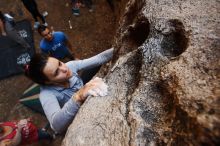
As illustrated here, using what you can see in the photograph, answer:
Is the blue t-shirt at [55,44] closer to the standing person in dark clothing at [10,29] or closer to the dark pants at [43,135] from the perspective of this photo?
the dark pants at [43,135]

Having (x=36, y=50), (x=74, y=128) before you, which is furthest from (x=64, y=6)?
(x=74, y=128)

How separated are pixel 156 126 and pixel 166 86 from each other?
0.29 m

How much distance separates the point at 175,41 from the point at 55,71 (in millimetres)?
1286

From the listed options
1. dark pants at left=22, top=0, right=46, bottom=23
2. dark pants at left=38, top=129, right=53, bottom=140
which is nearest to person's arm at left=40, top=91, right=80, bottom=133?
dark pants at left=38, top=129, right=53, bottom=140

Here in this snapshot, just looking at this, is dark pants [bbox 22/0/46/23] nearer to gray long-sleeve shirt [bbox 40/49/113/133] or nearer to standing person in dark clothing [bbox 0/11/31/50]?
standing person in dark clothing [bbox 0/11/31/50]

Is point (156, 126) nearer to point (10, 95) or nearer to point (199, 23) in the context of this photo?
point (199, 23)

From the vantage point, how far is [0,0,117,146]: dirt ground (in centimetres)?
676

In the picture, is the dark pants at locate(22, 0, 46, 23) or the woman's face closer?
the woman's face

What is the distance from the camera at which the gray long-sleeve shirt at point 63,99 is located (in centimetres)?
298

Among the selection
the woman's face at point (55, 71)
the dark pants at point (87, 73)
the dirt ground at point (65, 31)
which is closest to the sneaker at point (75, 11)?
the dirt ground at point (65, 31)

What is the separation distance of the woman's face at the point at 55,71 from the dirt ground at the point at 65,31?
309 centimetres

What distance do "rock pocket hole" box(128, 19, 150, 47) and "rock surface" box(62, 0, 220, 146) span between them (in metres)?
0.01

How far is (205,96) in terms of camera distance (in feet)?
6.31

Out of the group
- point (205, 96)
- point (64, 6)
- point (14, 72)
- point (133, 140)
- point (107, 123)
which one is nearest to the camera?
point (205, 96)
